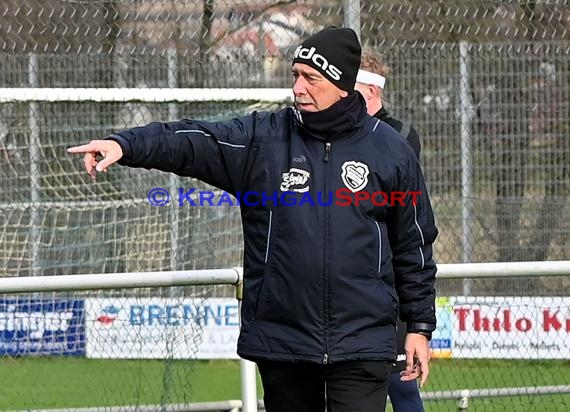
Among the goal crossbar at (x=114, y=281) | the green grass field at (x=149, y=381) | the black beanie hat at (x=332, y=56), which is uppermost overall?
the black beanie hat at (x=332, y=56)

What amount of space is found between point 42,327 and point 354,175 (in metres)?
3.40

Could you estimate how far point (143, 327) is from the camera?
7.17m

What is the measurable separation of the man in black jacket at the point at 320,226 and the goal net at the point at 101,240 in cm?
268

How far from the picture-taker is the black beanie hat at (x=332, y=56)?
4.41 metres

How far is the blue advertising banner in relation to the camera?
7.04 m

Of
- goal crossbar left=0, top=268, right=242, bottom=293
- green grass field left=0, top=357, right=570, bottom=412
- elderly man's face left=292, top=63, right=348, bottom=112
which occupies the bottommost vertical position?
green grass field left=0, top=357, right=570, bottom=412

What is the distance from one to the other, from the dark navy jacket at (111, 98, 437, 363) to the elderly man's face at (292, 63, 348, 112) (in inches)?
3.1

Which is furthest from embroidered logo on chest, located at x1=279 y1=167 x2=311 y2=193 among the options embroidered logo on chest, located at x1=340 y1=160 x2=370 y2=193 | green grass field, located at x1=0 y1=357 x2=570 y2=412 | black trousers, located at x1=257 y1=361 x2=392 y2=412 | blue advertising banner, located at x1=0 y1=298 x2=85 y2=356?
blue advertising banner, located at x1=0 y1=298 x2=85 y2=356

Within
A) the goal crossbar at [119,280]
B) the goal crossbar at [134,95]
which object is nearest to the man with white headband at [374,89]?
the goal crossbar at [119,280]

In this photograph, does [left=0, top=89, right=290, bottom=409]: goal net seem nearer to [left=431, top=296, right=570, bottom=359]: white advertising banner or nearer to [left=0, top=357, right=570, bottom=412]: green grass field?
[left=0, top=357, right=570, bottom=412]: green grass field

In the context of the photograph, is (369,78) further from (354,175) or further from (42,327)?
(42,327)

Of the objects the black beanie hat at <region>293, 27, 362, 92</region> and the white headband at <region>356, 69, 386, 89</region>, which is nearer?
the black beanie hat at <region>293, 27, 362, 92</region>

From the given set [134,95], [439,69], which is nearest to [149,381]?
[134,95]

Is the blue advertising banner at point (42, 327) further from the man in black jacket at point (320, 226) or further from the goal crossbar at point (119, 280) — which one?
the man in black jacket at point (320, 226)
